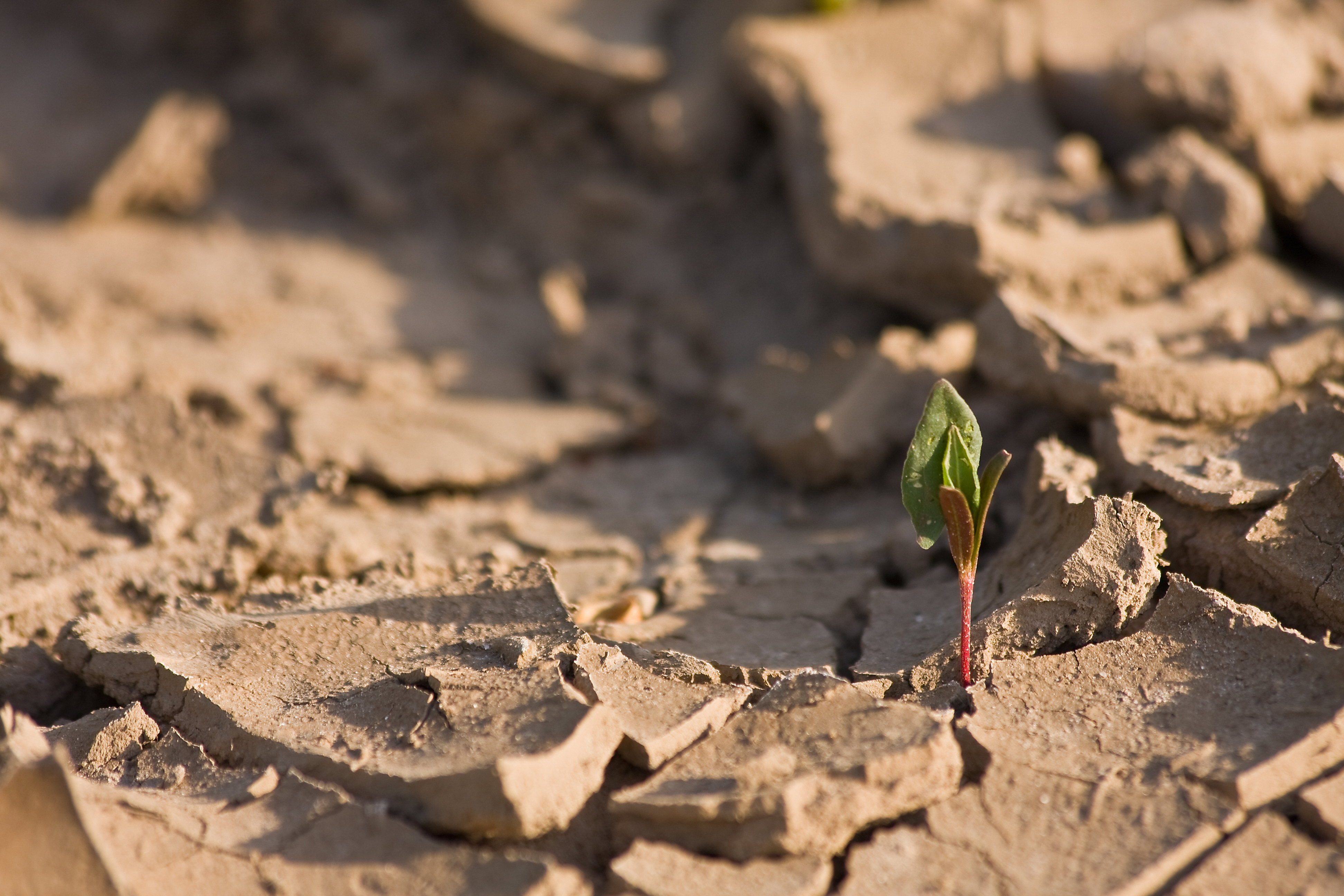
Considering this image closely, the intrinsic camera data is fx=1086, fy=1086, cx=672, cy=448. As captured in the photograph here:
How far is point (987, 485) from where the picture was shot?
1.94 meters

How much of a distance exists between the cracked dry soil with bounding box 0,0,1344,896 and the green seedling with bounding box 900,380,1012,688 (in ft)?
0.63

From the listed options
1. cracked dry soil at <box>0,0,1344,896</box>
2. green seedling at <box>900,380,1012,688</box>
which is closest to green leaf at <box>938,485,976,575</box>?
green seedling at <box>900,380,1012,688</box>

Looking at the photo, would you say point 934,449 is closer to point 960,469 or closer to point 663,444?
point 960,469

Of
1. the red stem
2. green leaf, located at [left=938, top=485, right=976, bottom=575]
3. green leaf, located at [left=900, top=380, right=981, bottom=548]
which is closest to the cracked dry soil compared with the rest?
the red stem

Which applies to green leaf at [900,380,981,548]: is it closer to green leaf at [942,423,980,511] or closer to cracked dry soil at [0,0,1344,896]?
green leaf at [942,423,980,511]

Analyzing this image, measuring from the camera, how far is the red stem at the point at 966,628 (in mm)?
1970

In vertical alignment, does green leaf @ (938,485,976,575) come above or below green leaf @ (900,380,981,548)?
below

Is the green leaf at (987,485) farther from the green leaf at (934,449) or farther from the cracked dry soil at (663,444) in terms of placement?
the cracked dry soil at (663,444)

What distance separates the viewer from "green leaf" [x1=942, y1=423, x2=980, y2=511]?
194cm

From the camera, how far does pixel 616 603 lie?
2441 mm

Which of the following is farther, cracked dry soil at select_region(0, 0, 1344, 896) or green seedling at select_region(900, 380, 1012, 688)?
green seedling at select_region(900, 380, 1012, 688)

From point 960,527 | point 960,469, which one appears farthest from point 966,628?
point 960,469

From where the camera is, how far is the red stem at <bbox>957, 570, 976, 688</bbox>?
1970mm

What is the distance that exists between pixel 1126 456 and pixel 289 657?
1.82 meters
